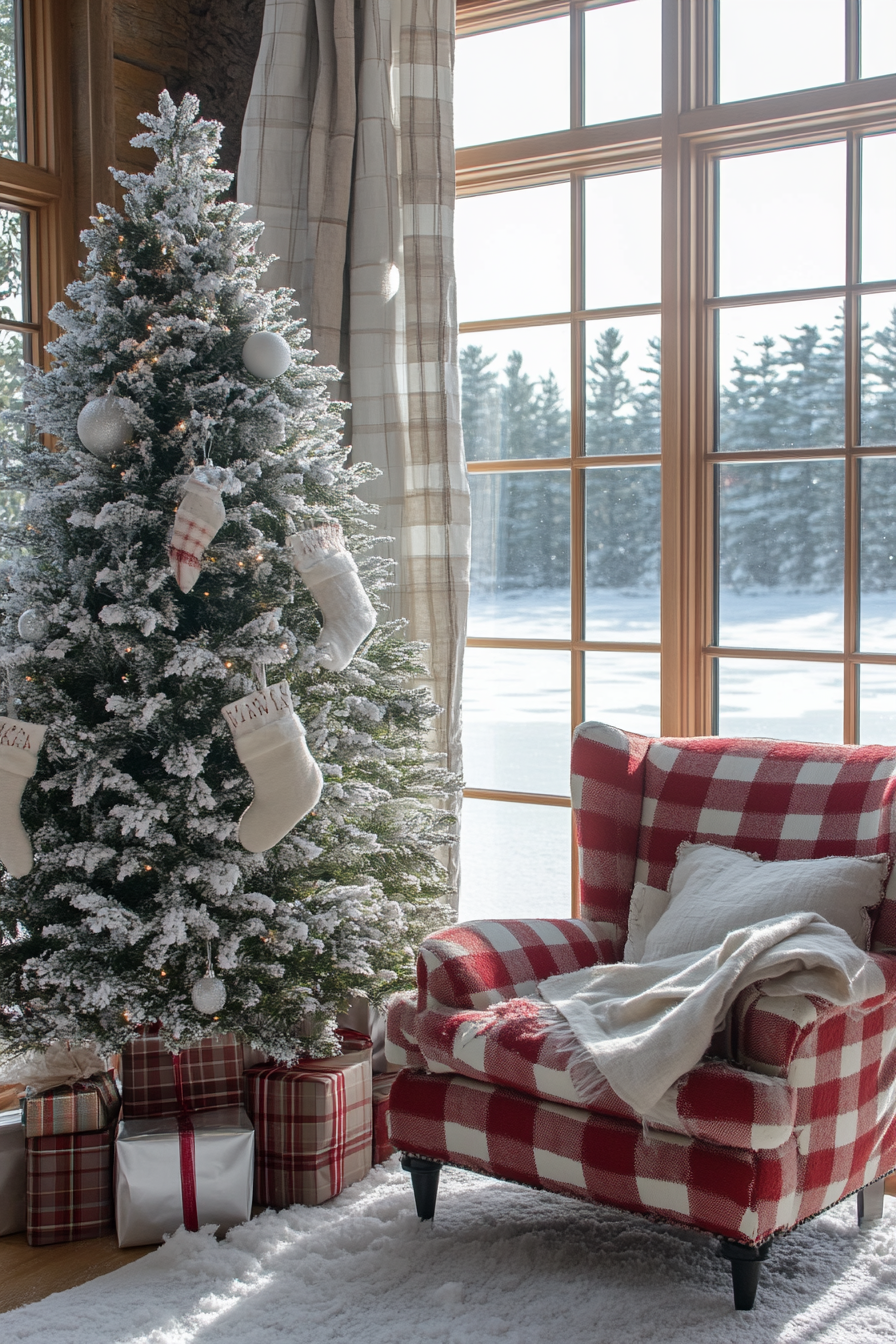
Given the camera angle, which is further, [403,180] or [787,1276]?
[403,180]

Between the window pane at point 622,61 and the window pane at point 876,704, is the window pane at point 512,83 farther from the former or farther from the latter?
the window pane at point 876,704

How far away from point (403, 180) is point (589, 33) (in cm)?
63

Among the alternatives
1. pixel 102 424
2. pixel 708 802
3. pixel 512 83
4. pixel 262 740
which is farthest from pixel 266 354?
pixel 512 83

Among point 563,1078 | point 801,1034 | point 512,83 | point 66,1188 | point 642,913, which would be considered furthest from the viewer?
point 512,83

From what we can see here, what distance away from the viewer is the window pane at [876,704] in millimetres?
2777

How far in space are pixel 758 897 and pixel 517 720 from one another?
123cm

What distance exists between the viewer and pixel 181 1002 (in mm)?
2150

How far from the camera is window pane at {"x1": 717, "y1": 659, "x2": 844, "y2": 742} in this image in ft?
9.35

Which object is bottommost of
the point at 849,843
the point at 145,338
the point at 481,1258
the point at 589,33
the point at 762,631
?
the point at 481,1258

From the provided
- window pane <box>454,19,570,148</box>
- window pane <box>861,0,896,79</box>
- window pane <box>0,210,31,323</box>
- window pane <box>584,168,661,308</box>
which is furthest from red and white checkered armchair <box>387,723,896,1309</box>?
window pane <box>0,210,31,323</box>

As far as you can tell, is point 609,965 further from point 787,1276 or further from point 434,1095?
point 787,1276

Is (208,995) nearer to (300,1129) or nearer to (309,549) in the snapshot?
(300,1129)

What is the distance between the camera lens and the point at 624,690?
3.12 meters

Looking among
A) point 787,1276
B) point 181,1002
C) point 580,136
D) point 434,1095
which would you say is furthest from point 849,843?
point 580,136
